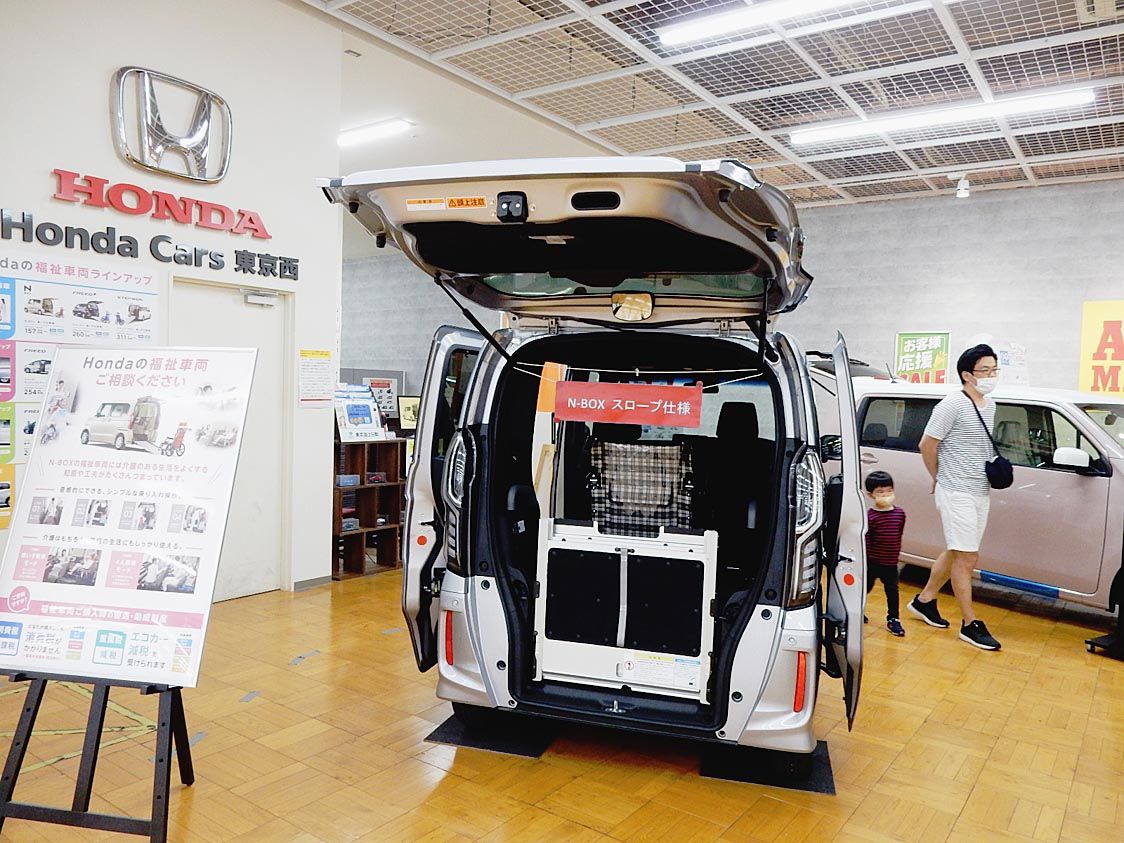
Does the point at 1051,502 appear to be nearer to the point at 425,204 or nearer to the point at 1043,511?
the point at 1043,511

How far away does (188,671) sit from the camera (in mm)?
2248

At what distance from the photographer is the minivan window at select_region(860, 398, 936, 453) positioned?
575cm

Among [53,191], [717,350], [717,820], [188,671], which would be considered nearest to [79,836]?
[188,671]

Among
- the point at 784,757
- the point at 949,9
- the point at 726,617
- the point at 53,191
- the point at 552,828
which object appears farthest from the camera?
the point at 949,9

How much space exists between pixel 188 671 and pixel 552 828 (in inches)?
45.3

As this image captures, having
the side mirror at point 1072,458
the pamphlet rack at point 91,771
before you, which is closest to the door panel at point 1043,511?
the side mirror at point 1072,458

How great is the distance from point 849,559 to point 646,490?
30.2 inches

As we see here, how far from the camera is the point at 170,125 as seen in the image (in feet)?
14.4

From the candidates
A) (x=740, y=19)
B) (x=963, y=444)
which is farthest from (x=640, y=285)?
(x=740, y=19)

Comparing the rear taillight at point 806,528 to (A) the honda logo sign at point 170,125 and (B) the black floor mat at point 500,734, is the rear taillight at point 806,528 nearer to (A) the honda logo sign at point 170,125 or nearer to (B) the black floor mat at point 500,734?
(B) the black floor mat at point 500,734

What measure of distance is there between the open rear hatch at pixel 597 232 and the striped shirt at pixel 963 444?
2.06m

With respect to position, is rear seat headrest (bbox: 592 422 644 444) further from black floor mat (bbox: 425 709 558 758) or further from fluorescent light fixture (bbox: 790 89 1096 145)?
fluorescent light fixture (bbox: 790 89 1096 145)

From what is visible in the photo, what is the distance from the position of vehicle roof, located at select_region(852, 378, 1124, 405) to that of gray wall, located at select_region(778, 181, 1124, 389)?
2220mm

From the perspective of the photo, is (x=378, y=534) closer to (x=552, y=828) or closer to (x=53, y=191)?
(x=53, y=191)
